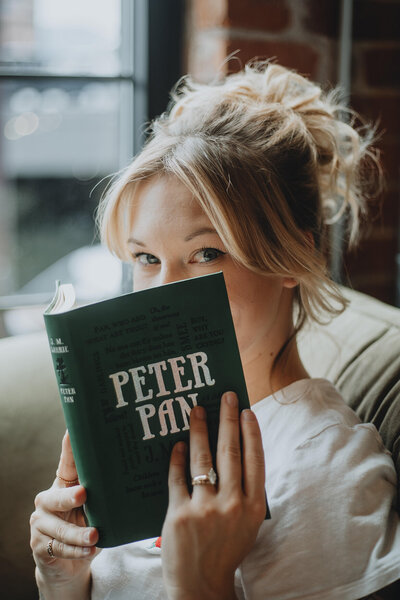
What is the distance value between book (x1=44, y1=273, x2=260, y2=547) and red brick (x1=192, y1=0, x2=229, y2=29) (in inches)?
39.3

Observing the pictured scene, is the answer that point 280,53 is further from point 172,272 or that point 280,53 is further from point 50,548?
point 50,548

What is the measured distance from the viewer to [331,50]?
1.61m

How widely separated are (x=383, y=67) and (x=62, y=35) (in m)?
0.82

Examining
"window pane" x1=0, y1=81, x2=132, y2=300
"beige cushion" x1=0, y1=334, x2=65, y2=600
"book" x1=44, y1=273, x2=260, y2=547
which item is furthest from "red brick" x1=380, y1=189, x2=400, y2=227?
"book" x1=44, y1=273, x2=260, y2=547

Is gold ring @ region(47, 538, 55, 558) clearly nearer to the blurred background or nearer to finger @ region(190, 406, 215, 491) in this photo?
finger @ region(190, 406, 215, 491)

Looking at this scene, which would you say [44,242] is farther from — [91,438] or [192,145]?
[91,438]

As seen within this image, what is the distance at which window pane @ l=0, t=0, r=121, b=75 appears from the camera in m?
1.57

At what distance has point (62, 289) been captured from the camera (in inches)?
30.0

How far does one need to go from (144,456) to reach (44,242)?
3.63 feet

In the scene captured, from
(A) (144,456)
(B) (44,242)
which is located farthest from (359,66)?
(A) (144,456)

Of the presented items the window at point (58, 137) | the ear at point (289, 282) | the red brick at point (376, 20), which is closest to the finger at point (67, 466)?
the ear at point (289, 282)

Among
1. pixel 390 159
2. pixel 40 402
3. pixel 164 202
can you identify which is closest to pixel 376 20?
pixel 390 159

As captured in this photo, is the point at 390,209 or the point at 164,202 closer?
the point at 164,202

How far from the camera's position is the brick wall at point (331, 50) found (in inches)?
59.4
